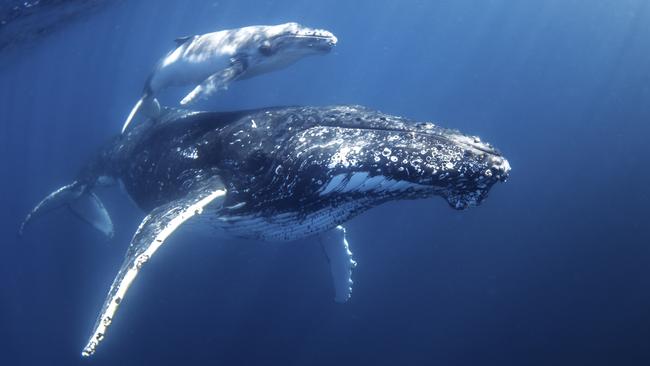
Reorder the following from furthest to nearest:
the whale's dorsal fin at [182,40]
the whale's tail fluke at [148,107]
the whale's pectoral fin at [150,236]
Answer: the whale's dorsal fin at [182,40]
the whale's tail fluke at [148,107]
the whale's pectoral fin at [150,236]

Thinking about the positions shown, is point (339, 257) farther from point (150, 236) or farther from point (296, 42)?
point (150, 236)

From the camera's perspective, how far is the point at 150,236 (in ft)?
17.1

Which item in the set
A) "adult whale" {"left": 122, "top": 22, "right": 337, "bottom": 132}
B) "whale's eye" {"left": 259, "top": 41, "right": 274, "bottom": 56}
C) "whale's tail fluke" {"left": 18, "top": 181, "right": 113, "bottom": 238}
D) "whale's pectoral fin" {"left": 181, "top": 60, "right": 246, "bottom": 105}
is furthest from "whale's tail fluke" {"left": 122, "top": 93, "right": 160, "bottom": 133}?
"whale's eye" {"left": 259, "top": 41, "right": 274, "bottom": 56}

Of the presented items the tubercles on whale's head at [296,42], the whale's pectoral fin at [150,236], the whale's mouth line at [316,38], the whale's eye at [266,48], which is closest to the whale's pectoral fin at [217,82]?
the whale's eye at [266,48]

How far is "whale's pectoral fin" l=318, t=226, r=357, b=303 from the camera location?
11320 millimetres

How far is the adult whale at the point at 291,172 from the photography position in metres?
4.82

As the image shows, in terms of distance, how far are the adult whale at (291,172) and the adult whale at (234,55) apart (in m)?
3.04

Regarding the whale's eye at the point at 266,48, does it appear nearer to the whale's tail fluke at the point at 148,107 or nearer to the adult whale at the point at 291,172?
the whale's tail fluke at the point at 148,107

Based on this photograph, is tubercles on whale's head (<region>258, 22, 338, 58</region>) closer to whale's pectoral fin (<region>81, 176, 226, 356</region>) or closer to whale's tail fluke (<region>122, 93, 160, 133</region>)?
whale's tail fluke (<region>122, 93, 160, 133</region>)

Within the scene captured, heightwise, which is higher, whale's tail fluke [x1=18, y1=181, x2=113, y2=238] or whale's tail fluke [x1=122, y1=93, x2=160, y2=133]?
whale's tail fluke [x1=122, y1=93, x2=160, y2=133]

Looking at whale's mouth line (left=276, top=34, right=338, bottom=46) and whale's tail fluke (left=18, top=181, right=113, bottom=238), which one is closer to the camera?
whale's mouth line (left=276, top=34, right=338, bottom=46)

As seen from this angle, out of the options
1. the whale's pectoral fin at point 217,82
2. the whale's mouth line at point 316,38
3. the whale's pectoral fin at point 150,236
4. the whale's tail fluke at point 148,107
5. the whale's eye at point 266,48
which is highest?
the whale's mouth line at point 316,38

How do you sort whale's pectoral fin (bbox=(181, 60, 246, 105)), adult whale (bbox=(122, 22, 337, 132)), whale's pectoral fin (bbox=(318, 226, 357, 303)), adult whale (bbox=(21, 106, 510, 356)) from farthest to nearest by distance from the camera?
adult whale (bbox=(122, 22, 337, 132)) → whale's pectoral fin (bbox=(318, 226, 357, 303)) → whale's pectoral fin (bbox=(181, 60, 246, 105)) → adult whale (bbox=(21, 106, 510, 356))

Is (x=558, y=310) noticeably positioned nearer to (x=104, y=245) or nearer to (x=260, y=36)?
(x=260, y=36)
